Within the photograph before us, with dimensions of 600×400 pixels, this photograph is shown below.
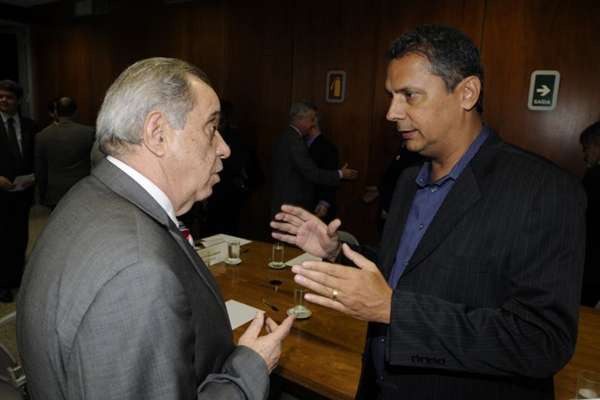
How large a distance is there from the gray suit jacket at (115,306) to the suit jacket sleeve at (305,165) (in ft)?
9.94

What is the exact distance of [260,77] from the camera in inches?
213

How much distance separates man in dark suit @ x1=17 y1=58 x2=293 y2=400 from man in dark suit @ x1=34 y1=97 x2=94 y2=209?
3433 millimetres

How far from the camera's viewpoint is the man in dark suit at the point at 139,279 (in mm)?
782

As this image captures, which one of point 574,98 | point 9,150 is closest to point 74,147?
point 9,150

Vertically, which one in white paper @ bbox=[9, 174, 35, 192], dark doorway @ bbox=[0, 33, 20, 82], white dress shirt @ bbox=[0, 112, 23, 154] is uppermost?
dark doorway @ bbox=[0, 33, 20, 82]

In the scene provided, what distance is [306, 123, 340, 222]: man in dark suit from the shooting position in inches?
167

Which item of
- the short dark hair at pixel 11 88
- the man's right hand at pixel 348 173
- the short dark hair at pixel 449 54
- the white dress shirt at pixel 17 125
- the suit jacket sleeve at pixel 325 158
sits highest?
the short dark hair at pixel 449 54

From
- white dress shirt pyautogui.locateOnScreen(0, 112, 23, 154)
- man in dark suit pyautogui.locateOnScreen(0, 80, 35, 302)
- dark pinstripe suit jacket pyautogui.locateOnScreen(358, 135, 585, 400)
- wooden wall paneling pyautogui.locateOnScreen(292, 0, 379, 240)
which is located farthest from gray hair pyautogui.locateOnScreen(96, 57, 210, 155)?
wooden wall paneling pyautogui.locateOnScreen(292, 0, 379, 240)

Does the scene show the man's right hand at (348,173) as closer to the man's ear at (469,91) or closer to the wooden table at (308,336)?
the wooden table at (308,336)

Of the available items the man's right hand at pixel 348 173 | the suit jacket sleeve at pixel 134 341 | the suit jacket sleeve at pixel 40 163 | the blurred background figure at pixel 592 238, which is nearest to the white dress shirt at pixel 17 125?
the suit jacket sleeve at pixel 40 163

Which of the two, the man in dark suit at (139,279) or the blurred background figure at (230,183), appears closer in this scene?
the man in dark suit at (139,279)

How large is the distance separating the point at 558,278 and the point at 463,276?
23 cm

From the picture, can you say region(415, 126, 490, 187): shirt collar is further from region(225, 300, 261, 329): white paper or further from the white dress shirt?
the white dress shirt

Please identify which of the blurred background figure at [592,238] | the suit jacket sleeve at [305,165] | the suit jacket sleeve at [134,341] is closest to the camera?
the suit jacket sleeve at [134,341]
